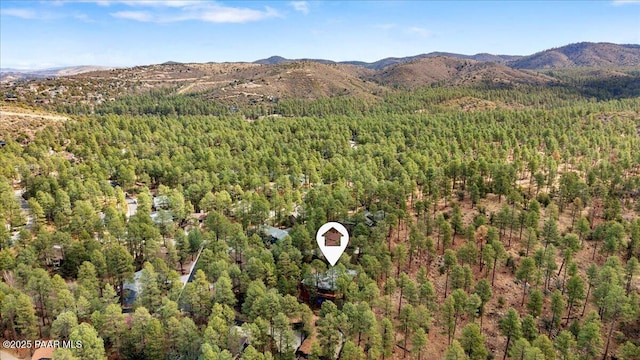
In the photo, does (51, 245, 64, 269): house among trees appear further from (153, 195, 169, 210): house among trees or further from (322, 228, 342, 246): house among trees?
(322, 228, 342, 246): house among trees

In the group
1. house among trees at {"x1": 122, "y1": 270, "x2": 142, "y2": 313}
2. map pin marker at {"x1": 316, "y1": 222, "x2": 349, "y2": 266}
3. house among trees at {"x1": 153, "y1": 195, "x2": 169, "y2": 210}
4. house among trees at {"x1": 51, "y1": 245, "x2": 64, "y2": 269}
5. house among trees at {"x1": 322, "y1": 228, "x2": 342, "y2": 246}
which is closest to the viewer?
house among trees at {"x1": 122, "y1": 270, "x2": 142, "y2": 313}

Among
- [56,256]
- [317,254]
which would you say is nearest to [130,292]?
[56,256]

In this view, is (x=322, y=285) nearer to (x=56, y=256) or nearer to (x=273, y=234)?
(x=273, y=234)

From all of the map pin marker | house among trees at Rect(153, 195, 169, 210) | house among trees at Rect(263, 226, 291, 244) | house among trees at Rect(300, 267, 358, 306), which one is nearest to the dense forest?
house among trees at Rect(300, 267, 358, 306)

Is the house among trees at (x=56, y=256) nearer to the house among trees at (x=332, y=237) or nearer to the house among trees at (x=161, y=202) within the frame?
the house among trees at (x=161, y=202)

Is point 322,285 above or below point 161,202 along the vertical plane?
below
